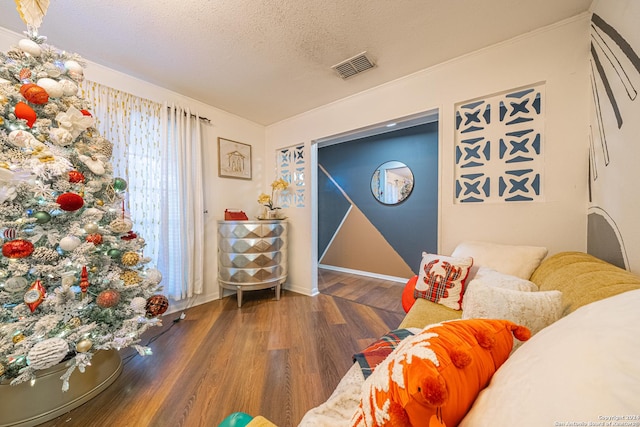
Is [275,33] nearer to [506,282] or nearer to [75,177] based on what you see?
[75,177]

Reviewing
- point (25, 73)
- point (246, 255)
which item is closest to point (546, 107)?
point (246, 255)

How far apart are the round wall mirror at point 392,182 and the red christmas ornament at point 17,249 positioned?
11.5ft

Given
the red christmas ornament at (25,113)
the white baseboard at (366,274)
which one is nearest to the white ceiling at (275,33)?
the red christmas ornament at (25,113)

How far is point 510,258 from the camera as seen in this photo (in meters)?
1.40

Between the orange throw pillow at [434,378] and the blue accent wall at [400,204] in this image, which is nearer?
the orange throw pillow at [434,378]

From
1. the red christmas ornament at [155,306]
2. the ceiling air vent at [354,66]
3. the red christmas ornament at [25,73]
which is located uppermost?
the ceiling air vent at [354,66]

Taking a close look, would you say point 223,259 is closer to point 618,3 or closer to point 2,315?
point 2,315

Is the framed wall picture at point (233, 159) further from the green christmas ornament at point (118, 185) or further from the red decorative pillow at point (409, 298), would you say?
the red decorative pillow at point (409, 298)

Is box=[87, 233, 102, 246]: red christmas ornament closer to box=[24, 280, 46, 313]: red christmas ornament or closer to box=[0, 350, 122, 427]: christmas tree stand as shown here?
box=[24, 280, 46, 313]: red christmas ornament

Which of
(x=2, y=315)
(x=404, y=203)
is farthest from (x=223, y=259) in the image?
(x=404, y=203)

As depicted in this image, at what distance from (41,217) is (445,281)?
2386mm

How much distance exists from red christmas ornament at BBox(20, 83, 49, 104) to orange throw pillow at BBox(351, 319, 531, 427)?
6.79 ft

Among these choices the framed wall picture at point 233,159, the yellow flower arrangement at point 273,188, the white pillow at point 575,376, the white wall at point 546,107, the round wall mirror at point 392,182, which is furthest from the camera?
the round wall mirror at point 392,182

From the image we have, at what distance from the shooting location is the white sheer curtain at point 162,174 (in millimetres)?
2043
